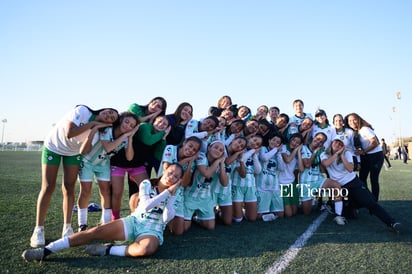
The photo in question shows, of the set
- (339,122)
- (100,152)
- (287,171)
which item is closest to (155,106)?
(100,152)

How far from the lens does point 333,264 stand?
3.42m

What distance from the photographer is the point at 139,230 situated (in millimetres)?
3637

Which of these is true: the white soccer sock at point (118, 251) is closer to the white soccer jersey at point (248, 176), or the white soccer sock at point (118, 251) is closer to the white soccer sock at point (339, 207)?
the white soccer jersey at point (248, 176)

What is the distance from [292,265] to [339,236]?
1576mm

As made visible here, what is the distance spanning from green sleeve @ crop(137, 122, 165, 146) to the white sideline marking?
2447 millimetres

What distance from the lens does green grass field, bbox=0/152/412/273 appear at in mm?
3209

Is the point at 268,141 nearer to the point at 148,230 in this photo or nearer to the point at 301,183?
the point at 301,183

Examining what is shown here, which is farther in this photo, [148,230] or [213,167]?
[213,167]

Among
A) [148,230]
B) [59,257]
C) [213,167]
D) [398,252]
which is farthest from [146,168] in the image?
[398,252]

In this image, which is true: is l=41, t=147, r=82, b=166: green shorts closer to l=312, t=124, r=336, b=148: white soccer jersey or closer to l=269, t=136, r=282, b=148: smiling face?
l=269, t=136, r=282, b=148: smiling face

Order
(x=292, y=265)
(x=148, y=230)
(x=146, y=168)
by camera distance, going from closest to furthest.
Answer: (x=292, y=265)
(x=148, y=230)
(x=146, y=168)

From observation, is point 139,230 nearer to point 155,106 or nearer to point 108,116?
point 108,116

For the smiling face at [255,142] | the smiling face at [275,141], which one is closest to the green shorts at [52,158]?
the smiling face at [255,142]

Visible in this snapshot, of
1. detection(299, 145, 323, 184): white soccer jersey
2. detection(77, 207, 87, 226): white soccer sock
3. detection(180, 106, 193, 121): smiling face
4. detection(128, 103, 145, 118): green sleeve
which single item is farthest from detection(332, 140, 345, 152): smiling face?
detection(77, 207, 87, 226): white soccer sock
